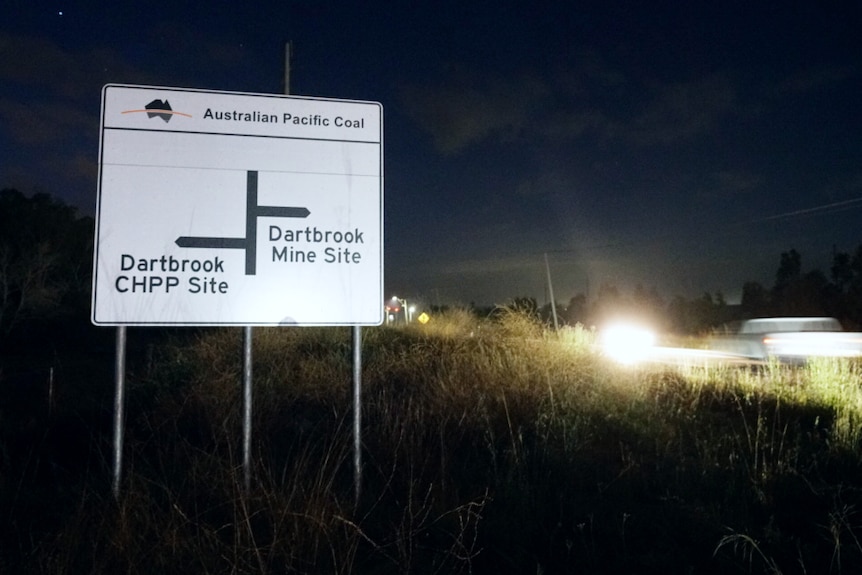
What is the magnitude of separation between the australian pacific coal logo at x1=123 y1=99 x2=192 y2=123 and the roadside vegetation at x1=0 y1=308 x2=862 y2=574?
2072 millimetres

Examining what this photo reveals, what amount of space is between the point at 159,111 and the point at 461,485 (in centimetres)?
305

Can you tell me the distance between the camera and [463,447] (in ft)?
17.2

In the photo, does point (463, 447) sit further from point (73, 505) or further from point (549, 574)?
point (73, 505)

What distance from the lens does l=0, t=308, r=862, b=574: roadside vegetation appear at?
126 inches

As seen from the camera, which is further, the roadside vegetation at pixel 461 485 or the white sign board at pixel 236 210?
the white sign board at pixel 236 210

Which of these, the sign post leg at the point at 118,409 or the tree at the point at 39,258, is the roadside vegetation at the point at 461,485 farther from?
the tree at the point at 39,258

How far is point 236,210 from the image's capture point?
4152mm

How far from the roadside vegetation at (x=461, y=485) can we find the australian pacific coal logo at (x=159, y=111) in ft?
6.80

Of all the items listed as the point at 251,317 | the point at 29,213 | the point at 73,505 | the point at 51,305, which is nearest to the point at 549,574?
the point at 251,317

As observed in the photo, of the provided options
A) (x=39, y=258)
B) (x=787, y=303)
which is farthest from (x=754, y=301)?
(x=39, y=258)

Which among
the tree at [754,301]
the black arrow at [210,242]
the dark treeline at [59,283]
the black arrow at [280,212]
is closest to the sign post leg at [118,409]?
the black arrow at [210,242]

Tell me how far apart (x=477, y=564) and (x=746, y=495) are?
2017mm

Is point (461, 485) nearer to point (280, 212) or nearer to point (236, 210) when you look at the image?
point (280, 212)

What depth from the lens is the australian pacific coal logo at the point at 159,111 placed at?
161 inches
